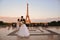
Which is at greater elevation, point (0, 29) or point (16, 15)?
point (16, 15)

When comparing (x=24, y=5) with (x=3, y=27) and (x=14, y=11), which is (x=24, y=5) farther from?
(x=3, y=27)

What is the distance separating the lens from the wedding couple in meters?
4.21

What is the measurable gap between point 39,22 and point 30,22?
198mm

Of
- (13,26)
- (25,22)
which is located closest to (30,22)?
(25,22)

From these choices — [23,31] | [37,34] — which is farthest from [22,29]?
[37,34]

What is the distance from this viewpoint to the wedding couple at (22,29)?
4211mm

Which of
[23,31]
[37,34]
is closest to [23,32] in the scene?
[23,31]

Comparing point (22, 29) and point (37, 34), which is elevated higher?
point (22, 29)

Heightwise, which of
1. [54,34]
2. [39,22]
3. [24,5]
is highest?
[24,5]

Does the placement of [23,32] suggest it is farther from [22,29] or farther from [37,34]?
[37,34]

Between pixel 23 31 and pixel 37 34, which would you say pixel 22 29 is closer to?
pixel 23 31

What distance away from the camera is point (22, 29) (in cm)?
422

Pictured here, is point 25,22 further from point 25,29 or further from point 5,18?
point 5,18

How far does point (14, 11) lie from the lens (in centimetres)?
430
